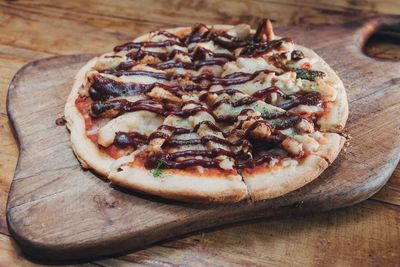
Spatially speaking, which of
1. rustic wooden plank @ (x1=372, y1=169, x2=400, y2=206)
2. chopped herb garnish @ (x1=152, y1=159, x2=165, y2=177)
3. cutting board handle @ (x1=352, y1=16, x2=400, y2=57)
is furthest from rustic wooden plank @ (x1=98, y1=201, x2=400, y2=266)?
cutting board handle @ (x1=352, y1=16, x2=400, y2=57)

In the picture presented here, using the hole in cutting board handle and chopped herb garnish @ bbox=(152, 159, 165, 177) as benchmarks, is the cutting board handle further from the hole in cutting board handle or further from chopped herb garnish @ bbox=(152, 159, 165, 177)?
chopped herb garnish @ bbox=(152, 159, 165, 177)

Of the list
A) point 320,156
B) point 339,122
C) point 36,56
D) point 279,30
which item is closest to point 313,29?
point 279,30

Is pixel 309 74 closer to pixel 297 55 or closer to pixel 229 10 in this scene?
pixel 297 55

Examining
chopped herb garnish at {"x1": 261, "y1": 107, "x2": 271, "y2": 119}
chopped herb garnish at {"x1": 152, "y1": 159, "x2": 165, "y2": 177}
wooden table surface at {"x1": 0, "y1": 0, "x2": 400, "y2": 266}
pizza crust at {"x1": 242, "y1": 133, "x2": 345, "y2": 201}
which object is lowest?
wooden table surface at {"x1": 0, "y1": 0, "x2": 400, "y2": 266}

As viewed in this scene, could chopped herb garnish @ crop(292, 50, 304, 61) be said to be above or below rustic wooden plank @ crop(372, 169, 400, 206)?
above

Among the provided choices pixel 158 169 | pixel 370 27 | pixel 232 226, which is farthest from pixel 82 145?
pixel 370 27

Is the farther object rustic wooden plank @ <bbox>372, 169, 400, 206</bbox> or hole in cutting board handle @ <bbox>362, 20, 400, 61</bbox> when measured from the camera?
hole in cutting board handle @ <bbox>362, 20, 400, 61</bbox>

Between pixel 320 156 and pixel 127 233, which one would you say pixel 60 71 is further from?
pixel 320 156
